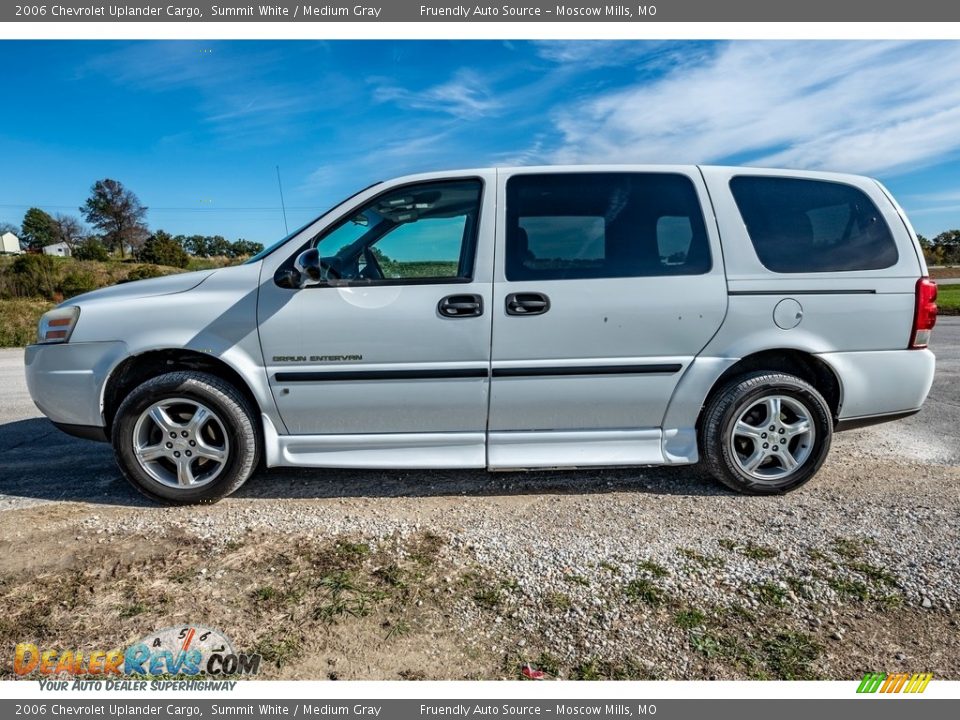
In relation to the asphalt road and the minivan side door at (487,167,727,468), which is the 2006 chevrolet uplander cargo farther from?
the asphalt road

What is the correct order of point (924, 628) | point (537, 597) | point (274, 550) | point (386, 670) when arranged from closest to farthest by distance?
1. point (386, 670)
2. point (924, 628)
3. point (537, 597)
4. point (274, 550)

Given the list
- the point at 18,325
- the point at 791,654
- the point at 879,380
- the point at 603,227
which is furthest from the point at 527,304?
the point at 18,325

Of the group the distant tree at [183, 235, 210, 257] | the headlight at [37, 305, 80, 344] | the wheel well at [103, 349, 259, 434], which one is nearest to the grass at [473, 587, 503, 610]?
the wheel well at [103, 349, 259, 434]

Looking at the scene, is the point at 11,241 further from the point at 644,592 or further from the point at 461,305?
the point at 644,592

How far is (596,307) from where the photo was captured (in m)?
3.12

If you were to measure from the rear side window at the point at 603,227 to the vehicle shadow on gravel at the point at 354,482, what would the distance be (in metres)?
1.31

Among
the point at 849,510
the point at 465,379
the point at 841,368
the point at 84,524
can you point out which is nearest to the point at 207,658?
the point at 84,524

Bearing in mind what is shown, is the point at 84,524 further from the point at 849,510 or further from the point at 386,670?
the point at 849,510

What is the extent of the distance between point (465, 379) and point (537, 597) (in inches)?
49.3

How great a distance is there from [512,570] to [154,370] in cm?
240

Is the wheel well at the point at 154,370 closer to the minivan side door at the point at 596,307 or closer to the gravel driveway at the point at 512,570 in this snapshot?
the gravel driveway at the point at 512,570

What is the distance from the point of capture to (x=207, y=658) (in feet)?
6.61

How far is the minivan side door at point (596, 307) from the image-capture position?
10.3ft

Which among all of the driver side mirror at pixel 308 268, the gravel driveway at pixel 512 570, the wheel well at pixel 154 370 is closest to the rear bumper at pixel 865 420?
the gravel driveway at pixel 512 570
